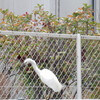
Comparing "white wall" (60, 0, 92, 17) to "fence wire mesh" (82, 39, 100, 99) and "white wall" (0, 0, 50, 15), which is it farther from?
"fence wire mesh" (82, 39, 100, 99)

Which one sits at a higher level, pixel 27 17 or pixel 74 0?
pixel 74 0

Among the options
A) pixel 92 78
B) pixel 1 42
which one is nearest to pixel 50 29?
pixel 1 42

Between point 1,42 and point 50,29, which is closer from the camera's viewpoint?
point 1,42

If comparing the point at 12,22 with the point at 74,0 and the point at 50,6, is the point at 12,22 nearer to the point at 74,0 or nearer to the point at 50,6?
the point at 50,6

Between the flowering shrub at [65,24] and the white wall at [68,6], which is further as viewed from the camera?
the white wall at [68,6]

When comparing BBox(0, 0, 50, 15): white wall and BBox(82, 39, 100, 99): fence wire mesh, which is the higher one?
BBox(0, 0, 50, 15): white wall

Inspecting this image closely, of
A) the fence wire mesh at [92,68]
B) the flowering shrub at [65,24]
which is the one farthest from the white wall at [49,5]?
the fence wire mesh at [92,68]

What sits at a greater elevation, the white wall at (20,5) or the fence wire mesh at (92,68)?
the white wall at (20,5)

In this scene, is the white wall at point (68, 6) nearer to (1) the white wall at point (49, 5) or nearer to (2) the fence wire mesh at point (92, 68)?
(1) the white wall at point (49, 5)

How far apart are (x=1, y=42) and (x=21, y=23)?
550mm

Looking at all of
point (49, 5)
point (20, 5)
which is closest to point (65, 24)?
point (49, 5)

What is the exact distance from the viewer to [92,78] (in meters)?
3.03

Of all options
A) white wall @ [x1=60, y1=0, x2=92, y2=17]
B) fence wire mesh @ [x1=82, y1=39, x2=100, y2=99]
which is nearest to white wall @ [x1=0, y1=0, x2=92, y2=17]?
white wall @ [x1=60, y1=0, x2=92, y2=17]

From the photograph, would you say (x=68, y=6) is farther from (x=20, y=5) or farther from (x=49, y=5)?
(x=20, y=5)
